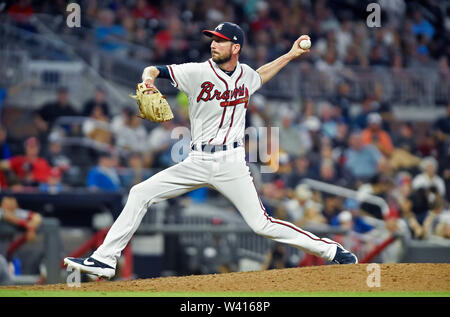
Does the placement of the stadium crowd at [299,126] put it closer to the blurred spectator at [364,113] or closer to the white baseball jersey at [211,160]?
the blurred spectator at [364,113]

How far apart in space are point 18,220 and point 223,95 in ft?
12.6

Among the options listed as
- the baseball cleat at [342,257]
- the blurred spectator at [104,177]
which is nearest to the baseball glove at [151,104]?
the baseball cleat at [342,257]

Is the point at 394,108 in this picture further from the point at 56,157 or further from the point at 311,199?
the point at 56,157

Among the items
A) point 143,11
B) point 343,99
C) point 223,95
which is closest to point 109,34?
point 143,11

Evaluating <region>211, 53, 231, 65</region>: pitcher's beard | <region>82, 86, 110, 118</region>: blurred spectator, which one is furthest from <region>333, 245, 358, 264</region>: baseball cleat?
<region>82, 86, 110, 118</region>: blurred spectator

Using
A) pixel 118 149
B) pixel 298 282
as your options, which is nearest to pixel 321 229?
pixel 298 282

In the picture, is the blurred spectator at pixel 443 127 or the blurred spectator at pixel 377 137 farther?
the blurred spectator at pixel 443 127

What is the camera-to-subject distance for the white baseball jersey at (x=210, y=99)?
223 inches

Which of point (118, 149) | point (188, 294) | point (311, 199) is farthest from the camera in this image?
point (118, 149)

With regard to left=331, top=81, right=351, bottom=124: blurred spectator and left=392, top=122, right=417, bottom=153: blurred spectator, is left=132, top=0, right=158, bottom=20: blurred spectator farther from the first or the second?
left=392, top=122, right=417, bottom=153: blurred spectator

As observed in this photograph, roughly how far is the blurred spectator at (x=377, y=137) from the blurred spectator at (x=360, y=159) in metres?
0.36

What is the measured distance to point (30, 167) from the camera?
10430 millimetres
